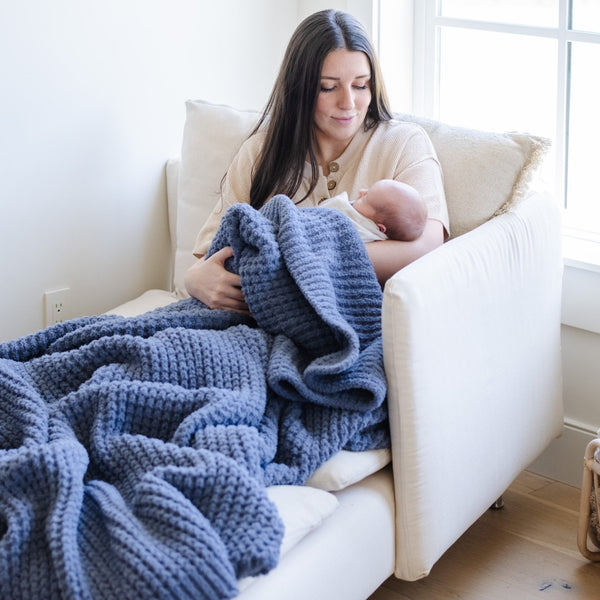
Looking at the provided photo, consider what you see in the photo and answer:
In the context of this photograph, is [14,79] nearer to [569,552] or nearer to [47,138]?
[47,138]

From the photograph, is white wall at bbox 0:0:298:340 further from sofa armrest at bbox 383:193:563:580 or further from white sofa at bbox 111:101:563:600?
sofa armrest at bbox 383:193:563:580

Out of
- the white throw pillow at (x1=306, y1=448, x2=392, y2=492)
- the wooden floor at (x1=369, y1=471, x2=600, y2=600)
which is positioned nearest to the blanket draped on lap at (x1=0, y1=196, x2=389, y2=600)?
the white throw pillow at (x1=306, y1=448, x2=392, y2=492)

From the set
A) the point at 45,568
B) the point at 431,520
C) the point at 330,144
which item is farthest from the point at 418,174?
the point at 45,568

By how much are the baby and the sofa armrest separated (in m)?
0.10

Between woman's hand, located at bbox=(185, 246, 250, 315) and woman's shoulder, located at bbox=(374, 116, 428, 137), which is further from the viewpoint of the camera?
woman's shoulder, located at bbox=(374, 116, 428, 137)

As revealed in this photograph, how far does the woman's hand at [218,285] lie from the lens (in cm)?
165

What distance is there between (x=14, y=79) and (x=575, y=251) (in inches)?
51.5

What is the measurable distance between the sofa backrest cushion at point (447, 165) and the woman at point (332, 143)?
0.05m

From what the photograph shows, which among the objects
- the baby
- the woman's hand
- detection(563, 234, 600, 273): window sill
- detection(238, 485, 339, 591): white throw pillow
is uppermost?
the baby

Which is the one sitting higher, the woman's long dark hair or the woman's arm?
the woman's long dark hair

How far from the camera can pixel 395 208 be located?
168 cm

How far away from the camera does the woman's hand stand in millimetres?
1649

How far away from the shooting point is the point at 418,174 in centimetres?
180

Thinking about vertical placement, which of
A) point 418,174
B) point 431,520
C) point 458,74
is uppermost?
point 458,74
